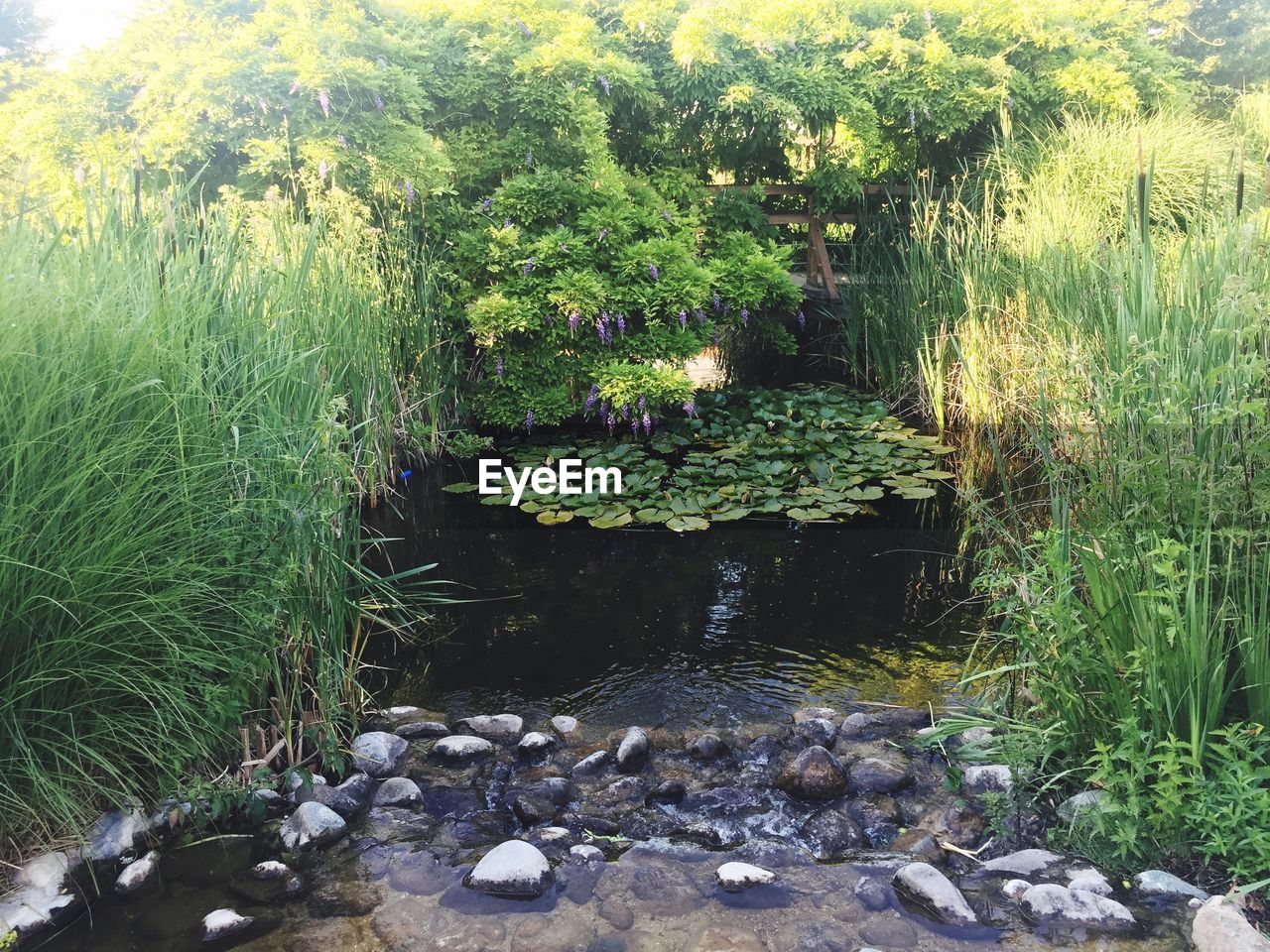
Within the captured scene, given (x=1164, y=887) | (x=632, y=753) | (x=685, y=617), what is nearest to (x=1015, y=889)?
(x=1164, y=887)

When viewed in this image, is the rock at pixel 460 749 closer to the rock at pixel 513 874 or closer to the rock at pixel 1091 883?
the rock at pixel 513 874

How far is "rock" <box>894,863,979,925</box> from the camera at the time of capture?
2012 millimetres

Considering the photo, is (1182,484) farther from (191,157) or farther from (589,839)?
(191,157)

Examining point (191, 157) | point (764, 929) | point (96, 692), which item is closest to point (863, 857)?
point (764, 929)

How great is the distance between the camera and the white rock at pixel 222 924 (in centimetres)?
199

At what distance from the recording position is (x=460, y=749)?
2750 mm

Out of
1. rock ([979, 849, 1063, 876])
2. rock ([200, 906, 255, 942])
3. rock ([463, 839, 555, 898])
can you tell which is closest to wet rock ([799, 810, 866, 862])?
rock ([979, 849, 1063, 876])

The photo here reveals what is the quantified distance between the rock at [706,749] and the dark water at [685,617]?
0.68 feet

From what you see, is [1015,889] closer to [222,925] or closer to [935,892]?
[935,892]

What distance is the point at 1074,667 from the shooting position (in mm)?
2285

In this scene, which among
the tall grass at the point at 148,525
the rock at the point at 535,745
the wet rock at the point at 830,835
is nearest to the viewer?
the tall grass at the point at 148,525

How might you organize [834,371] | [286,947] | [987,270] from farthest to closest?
1. [834,371]
2. [987,270]
3. [286,947]

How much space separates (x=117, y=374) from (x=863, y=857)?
6.89 ft

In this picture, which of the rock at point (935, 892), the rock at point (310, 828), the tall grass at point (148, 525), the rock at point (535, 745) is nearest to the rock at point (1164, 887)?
the rock at point (935, 892)
